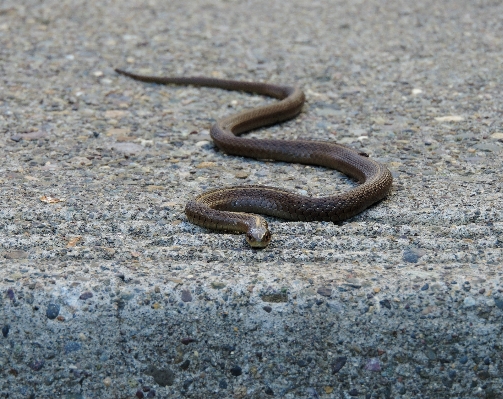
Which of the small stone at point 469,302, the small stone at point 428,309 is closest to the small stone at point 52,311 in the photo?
the small stone at point 428,309

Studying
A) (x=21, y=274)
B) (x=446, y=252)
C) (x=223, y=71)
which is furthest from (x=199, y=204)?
(x=223, y=71)

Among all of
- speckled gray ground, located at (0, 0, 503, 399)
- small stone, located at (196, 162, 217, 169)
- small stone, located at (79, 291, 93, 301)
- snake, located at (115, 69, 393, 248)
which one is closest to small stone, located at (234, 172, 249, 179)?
speckled gray ground, located at (0, 0, 503, 399)

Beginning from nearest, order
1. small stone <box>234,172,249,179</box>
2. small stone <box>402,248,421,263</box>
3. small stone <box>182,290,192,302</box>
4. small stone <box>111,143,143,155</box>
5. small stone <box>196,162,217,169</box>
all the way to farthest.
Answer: small stone <box>182,290,192,302</box> → small stone <box>402,248,421,263</box> → small stone <box>234,172,249,179</box> → small stone <box>196,162,217,169</box> → small stone <box>111,143,143,155</box>

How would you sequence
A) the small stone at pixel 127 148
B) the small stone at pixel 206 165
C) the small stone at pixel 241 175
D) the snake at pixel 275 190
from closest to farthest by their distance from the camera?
the snake at pixel 275 190 < the small stone at pixel 241 175 < the small stone at pixel 206 165 < the small stone at pixel 127 148

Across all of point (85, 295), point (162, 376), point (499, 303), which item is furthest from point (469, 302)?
point (85, 295)

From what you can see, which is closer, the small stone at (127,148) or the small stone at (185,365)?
the small stone at (185,365)

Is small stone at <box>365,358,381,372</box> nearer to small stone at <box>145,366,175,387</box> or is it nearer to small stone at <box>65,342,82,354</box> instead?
small stone at <box>145,366,175,387</box>

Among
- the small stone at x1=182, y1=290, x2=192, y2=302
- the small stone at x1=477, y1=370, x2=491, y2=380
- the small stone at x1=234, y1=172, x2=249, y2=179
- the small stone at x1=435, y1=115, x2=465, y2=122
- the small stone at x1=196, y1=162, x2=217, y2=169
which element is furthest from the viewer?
the small stone at x1=435, y1=115, x2=465, y2=122

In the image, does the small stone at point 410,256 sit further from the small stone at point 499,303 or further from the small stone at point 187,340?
the small stone at point 187,340
